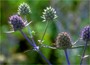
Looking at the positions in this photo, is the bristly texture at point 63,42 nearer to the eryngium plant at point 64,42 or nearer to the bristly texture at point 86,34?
the eryngium plant at point 64,42

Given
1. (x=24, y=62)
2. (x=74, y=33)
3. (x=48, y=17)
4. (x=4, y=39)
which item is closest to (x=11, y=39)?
(x=4, y=39)

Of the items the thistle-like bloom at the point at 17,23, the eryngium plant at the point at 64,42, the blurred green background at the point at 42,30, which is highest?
the blurred green background at the point at 42,30

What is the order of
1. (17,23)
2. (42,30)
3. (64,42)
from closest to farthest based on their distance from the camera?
1. (64,42)
2. (17,23)
3. (42,30)

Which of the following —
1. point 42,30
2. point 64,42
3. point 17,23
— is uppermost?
point 42,30

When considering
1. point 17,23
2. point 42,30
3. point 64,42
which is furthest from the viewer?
point 42,30

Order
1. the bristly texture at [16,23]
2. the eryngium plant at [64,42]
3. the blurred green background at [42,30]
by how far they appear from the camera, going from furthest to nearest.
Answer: the blurred green background at [42,30] → the bristly texture at [16,23] → the eryngium plant at [64,42]

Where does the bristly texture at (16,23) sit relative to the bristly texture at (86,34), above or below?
above

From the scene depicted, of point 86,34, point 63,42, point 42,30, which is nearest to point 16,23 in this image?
point 63,42

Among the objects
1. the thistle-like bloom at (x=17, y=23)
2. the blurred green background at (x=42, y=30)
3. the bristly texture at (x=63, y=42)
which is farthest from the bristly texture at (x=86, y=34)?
the blurred green background at (x=42, y=30)

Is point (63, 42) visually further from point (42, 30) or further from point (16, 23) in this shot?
point (42, 30)
